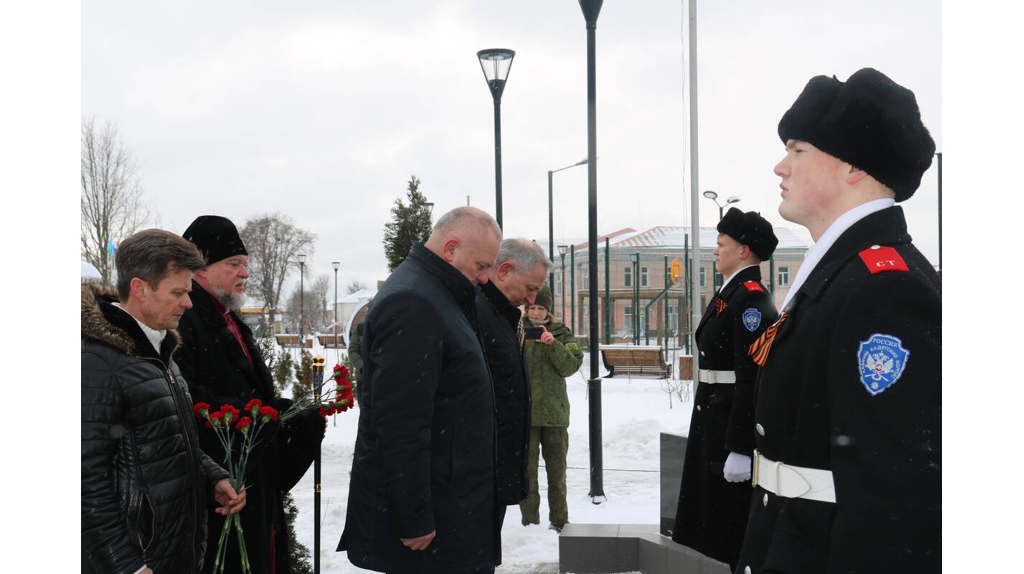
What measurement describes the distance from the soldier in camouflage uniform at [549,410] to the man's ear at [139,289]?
3.70 meters

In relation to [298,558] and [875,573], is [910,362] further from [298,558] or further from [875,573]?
[298,558]

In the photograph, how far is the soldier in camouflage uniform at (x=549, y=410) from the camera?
6109 mm

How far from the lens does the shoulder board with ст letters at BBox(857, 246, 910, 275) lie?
1781 millimetres

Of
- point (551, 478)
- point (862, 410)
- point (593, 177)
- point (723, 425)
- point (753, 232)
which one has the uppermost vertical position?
point (593, 177)

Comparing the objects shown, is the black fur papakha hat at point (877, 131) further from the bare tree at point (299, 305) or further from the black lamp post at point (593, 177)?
the bare tree at point (299, 305)

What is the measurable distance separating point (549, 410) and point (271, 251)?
44.4 m

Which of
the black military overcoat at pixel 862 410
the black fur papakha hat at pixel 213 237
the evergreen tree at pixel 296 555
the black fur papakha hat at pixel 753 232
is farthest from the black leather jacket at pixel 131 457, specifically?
the black fur papakha hat at pixel 753 232

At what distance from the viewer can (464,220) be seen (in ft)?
10.7

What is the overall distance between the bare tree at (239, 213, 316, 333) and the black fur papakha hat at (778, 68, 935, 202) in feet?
152

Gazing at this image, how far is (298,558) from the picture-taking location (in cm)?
438

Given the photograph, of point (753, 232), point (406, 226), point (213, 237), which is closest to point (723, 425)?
point (753, 232)

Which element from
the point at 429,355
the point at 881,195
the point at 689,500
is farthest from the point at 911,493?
the point at 689,500

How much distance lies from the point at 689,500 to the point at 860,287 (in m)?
2.73

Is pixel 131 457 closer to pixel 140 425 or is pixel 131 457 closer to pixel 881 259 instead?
pixel 140 425
